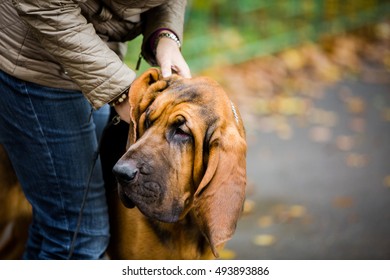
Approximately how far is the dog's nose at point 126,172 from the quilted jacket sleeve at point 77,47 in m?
0.32

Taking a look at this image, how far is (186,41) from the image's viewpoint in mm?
8133

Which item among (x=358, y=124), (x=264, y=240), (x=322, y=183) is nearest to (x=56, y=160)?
(x=264, y=240)

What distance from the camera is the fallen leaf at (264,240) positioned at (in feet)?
16.6

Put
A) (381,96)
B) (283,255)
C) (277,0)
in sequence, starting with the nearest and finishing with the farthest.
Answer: (283,255), (381,96), (277,0)

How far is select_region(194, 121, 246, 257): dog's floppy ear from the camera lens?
2.50 metres

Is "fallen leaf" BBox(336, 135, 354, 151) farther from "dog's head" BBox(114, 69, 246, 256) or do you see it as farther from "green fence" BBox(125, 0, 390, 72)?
"dog's head" BBox(114, 69, 246, 256)

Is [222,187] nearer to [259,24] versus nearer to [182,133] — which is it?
[182,133]

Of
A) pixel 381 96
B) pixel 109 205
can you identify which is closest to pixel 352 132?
pixel 381 96

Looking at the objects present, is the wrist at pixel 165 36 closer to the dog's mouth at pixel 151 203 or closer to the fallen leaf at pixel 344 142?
the dog's mouth at pixel 151 203

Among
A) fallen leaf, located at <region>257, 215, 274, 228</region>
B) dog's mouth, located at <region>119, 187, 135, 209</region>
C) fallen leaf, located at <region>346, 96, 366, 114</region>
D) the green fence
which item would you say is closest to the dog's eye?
dog's mouth, located at <region>119, 187, 135, 209</region>

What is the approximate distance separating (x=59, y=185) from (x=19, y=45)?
0.69 meters

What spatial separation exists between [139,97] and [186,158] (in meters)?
0.35

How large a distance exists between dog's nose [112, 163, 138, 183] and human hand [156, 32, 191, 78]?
55 cm
